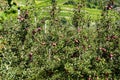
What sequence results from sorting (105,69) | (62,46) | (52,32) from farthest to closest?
(52,32), (62,46), (105,69)

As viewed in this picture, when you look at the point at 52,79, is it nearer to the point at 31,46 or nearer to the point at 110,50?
the point at 31,46

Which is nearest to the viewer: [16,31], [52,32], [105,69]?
[105,69]

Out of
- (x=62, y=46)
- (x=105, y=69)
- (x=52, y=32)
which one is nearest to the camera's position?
(x=105, y=69)

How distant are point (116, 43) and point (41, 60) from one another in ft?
19.3

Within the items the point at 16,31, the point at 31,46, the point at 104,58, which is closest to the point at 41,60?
the point at 31,46

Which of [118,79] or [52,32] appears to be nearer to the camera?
[118,79]

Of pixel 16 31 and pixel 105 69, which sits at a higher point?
pixel 16 31

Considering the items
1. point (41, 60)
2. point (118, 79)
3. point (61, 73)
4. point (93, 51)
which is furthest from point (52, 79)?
point (118, 79)

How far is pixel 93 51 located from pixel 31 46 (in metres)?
4.11

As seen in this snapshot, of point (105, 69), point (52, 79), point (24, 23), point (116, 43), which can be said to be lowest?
point (52, 79)

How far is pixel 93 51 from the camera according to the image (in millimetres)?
18406

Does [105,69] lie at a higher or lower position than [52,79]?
higher

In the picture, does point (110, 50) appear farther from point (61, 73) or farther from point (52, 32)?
point (52, 32)

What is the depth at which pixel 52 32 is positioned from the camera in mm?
22000
